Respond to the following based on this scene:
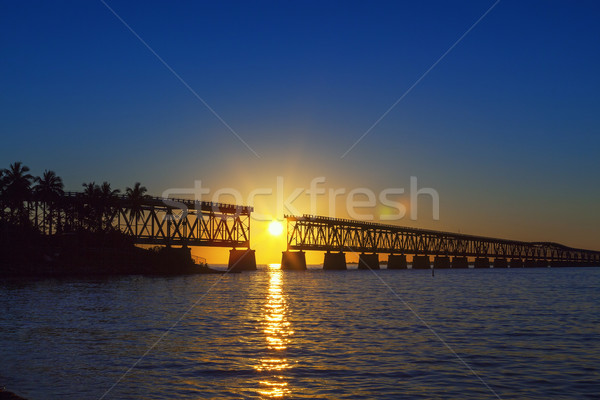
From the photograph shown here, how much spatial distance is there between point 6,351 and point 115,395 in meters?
9.35

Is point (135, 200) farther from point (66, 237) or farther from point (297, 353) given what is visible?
point (297, 353)

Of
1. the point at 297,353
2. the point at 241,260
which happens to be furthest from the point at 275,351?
the point at 241,260

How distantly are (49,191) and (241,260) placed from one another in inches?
2546

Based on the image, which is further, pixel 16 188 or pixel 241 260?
pixel 241 260

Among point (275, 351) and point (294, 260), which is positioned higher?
point (294, 260)

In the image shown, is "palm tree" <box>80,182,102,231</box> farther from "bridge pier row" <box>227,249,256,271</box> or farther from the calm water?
the calm water

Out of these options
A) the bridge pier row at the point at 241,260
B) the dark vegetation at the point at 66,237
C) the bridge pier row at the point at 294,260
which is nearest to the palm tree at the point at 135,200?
the dark vegetation at the point at 66,237

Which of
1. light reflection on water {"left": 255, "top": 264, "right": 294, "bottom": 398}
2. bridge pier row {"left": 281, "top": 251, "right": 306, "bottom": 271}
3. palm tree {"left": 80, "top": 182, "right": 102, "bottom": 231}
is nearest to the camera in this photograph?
light reflection on water {"left": 255, "top": 264, "right": 294, "bottom": 398}

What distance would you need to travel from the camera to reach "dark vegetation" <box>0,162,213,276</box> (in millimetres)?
95250

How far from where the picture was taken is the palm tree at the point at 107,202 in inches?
4626

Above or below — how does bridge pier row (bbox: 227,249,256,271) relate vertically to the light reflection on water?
above

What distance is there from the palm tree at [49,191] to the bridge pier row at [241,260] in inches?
2153

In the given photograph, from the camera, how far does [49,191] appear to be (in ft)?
358

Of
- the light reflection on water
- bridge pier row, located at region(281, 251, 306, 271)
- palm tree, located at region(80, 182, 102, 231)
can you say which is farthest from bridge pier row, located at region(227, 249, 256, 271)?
the light reflection on water
